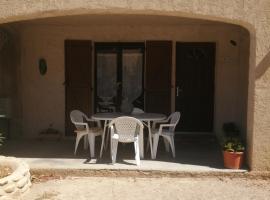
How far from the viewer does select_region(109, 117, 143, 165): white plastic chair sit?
6844 mm

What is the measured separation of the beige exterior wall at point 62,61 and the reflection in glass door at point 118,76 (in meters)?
0.33

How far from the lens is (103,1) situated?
21.1 ft

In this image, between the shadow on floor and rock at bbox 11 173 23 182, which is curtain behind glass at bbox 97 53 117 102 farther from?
rock at bbox 11 173 23 182

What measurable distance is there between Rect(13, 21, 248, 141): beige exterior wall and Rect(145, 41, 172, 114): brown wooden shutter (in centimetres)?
21

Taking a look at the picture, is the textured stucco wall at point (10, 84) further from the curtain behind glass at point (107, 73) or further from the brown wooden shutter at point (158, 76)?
the brown wooden shutter at point (158, 76)

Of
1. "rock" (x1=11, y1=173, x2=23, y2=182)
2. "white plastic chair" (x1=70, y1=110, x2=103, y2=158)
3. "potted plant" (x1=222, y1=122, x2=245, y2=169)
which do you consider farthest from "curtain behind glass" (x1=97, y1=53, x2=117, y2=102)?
"rock" (x1=11, y1=173, x2=23, y2=182)

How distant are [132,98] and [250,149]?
3.73m

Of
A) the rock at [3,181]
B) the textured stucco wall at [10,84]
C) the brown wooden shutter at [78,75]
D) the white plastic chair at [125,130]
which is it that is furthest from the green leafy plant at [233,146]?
the textured stucco wall at [10,84]

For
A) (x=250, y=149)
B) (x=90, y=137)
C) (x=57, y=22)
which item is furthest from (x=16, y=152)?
(x=250, y=149)

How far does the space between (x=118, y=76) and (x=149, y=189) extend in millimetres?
4152

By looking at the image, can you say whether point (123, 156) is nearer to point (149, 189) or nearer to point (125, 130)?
point (125, 130)

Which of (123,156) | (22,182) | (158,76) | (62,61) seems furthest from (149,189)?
(62,61)

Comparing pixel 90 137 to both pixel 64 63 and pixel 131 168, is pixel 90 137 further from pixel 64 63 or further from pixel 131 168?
pixel 64 63

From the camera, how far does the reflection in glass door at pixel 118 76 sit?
9.66 meters
